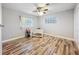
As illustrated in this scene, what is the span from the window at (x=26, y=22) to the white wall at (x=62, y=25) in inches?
6.7

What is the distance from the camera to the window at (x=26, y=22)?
1349 mm

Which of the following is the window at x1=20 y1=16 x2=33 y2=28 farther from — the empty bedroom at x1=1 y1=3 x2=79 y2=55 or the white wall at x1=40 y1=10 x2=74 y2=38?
the white wall at x1=40 y1=10 x2=74 y2=38

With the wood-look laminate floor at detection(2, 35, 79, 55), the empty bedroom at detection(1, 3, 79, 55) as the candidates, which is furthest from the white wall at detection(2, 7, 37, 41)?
the wood-look laminate floor at detection(2, 35, 79, 55)

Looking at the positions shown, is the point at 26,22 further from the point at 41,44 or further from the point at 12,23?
the point at 41,44

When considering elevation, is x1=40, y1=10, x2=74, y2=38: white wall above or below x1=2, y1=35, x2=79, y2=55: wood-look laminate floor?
above

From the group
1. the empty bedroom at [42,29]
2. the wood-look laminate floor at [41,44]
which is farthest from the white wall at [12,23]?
the wood-look laminate floor at [41,44]

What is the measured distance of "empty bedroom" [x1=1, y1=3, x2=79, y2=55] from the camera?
1.29 metres

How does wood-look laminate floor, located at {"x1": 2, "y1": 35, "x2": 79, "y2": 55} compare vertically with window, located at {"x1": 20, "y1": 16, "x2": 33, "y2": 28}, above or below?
below

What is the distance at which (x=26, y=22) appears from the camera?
136cm

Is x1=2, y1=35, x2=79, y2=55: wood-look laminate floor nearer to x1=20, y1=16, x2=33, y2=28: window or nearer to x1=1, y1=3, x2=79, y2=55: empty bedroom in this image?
x1=1, y1=3, x2=79, y2=55: empty bedroom

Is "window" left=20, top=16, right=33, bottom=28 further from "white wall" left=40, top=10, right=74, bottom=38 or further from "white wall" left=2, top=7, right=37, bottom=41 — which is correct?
"white wall" left=40, top=10, right=74, bottom=38

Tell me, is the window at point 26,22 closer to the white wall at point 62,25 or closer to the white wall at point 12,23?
the white wall at point 12,23

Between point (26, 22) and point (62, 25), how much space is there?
1.81 feet

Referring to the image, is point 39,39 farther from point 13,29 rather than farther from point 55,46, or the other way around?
point 13,29
